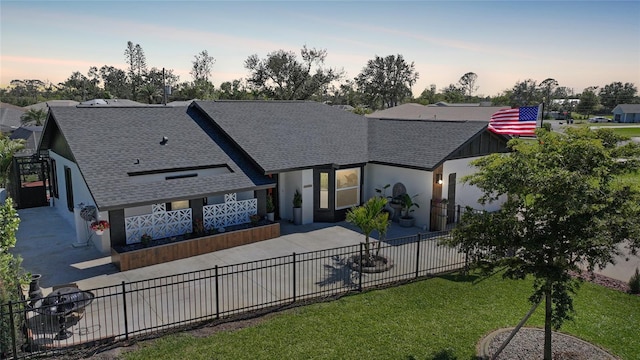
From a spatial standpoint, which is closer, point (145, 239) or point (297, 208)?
point (145, 239)

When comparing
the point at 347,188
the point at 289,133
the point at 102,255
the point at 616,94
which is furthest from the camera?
the point at 616,94

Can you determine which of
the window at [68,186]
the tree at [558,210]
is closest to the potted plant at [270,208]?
the window at [68,186]

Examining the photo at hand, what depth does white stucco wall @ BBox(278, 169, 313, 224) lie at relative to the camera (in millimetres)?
18531

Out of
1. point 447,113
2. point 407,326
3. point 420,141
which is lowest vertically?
point 407,326

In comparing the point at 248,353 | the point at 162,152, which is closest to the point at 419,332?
the point at 248,353

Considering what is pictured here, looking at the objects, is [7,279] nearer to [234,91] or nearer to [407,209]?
[407,209]

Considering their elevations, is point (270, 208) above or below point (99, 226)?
below

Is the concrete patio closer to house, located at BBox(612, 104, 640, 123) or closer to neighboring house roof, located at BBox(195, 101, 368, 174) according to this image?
neighboring house roof, located at BBox(195, 101, 368, 174)

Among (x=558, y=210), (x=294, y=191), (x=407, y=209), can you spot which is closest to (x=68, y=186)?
(x=294, y=191)

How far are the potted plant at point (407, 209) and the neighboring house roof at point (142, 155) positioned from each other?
6.01 meters

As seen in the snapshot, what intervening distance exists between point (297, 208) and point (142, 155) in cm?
669

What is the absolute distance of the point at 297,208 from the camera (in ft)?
60.7

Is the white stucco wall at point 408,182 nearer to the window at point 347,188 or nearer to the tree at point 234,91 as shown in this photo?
the window at point 347,188

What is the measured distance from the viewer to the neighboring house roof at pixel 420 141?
720 inches
